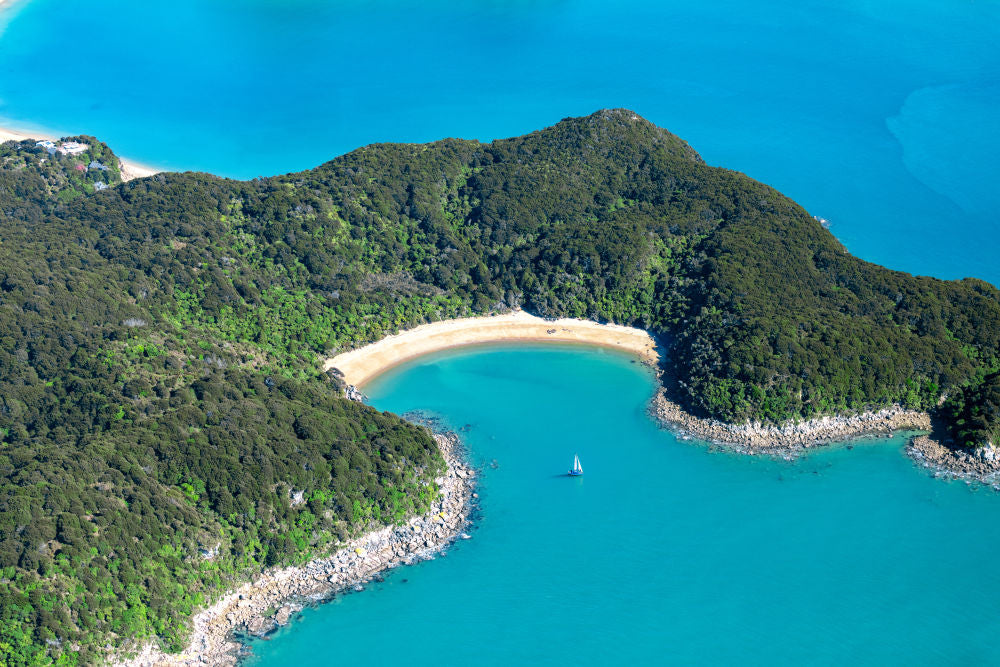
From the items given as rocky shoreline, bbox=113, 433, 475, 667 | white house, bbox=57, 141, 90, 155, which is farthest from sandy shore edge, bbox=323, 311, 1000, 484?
white house, bbox=57, 141, 90, 155

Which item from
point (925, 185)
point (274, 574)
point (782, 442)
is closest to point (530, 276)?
point (782, 442)

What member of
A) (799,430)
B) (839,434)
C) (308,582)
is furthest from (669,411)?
(308,582)

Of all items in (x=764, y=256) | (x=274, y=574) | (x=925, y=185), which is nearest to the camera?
(x=274, y=574)

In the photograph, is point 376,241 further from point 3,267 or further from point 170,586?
point 170,586

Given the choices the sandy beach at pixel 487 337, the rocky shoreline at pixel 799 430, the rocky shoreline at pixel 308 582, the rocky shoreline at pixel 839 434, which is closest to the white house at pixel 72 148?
the sandy beach at pixel 487 337

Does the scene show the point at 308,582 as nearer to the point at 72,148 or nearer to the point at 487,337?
the point at 487,337

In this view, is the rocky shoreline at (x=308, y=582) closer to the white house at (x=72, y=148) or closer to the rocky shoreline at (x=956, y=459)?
the rocky shoreline at (x=956, y=459)
